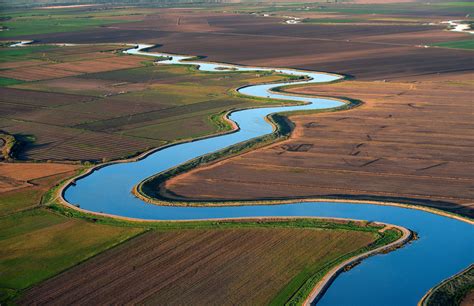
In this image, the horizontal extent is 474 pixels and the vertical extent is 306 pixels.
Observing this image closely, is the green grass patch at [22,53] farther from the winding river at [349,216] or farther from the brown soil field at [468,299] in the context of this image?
the brown soil field at [468,299]

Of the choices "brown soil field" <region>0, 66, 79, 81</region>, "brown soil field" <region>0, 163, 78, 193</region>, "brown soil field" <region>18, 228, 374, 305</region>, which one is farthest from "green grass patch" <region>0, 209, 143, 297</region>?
"brown soil field" <region>0, 66, 79, 81</region>

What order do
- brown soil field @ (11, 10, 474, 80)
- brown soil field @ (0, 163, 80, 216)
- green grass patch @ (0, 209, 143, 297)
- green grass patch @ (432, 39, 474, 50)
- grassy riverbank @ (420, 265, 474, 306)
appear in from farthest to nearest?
green grass patch @ (432, 39, 474, 50) → brown soil field @ (11, 10, 474, 80) → brown soil field @ (0, 163, 80, 216) → green grass patch @ (0, 209, 143, 297) → grassy riverbank @ (420, 265, 474, 306)

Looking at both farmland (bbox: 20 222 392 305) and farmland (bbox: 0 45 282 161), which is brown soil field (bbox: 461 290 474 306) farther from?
farmland (bbox: 0 45 282 161)

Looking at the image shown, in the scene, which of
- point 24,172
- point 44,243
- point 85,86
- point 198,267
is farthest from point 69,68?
point 198,267

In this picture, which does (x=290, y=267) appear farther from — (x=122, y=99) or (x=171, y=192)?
(x=122, y=99)

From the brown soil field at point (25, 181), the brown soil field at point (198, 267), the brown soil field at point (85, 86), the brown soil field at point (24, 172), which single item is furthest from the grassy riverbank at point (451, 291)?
the brown soil field at point (85, 86)

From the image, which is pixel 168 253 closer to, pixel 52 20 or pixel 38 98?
pixel 38 98

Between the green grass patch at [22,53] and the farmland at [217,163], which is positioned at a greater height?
the farmland at [217,163]
